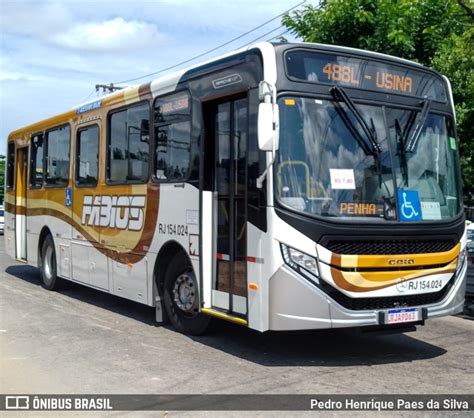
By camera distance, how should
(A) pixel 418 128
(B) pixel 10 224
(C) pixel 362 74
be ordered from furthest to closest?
(B) pixel 10 224
(A) pixel 418 128
(C) pixel 362 74

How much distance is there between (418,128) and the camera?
284 inches

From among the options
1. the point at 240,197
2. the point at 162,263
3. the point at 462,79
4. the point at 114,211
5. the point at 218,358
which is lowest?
the point at 218,358

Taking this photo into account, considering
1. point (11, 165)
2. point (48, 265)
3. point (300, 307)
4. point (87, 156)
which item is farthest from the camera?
point (11, 165)

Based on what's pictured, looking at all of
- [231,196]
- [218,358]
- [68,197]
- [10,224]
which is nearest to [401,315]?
[218,358]

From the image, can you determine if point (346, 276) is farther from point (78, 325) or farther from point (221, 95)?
point (78, 325)

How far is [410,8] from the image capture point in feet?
41.8

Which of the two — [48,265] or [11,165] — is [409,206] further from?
[11,165]

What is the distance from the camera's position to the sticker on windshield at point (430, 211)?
7070mm

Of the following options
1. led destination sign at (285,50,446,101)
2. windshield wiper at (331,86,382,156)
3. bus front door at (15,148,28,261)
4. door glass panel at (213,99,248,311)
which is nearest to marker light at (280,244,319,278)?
door glass panel at (213,99,248,311)

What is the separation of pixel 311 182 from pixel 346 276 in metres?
1.00

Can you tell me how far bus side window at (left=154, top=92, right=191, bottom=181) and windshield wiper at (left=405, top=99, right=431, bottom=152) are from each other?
2.63 m

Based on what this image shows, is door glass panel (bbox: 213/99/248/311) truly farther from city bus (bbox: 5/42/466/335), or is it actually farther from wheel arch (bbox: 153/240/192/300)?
wheel arch (bbox: 153/240/192/300)

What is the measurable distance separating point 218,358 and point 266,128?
2.63 m

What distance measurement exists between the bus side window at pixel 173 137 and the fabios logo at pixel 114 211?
712mm
